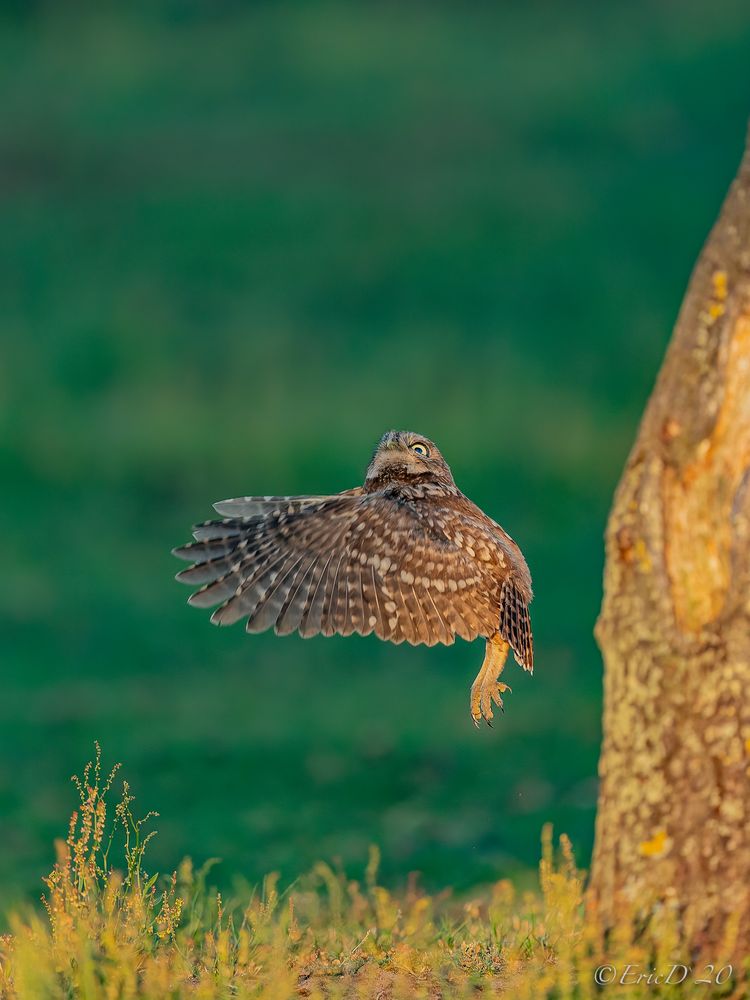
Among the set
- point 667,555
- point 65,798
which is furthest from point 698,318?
point 65,798

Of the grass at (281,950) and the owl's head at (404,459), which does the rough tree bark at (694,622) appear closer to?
the grass at (281,950)

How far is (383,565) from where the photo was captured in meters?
5.93

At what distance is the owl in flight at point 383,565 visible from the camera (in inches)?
228

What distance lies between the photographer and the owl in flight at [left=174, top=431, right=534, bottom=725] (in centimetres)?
578

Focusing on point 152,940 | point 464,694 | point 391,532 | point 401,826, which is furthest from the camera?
point 464,694

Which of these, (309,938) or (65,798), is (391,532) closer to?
(309,938)

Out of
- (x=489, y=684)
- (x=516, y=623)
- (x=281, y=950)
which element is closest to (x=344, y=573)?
(x=516, y=623)

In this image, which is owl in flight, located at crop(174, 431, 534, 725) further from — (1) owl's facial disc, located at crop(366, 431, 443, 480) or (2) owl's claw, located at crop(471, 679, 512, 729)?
(2) owl's claw, located at crop(471, 679, 512, 729)

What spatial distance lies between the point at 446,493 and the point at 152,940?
1958mm

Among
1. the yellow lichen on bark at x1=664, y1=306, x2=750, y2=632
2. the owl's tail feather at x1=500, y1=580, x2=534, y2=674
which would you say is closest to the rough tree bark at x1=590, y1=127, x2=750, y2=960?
the yellow lichen on bark at x1=664, y1=306, x2=750, y2=632

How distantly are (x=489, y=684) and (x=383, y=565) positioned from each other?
672 mm

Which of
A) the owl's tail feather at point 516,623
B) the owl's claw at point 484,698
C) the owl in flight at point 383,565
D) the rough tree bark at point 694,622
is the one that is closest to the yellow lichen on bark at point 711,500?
the rough tree bark at point 694,622

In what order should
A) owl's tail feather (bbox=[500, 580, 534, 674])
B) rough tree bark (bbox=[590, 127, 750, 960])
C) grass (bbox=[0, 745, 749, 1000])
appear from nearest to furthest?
1. owl's tail feather (bbox=[500, 580, 534, 674])
2. grass (bbox=[0, 745, 749, 1000])
3. rough tree bark (bbox=[590, 127, 750, 960])

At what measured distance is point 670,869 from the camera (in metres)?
6.45
